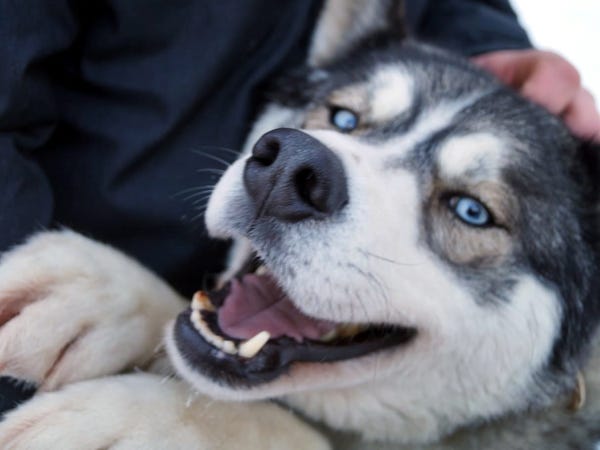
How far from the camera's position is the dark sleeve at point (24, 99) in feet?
4.56

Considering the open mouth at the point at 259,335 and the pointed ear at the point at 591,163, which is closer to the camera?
→ the open mouth at the point at 259,335

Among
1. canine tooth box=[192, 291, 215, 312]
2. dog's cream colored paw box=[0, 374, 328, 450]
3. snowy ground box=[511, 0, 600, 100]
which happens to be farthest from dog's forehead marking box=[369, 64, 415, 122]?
snowy ground box=[511, 0, 600, 100]

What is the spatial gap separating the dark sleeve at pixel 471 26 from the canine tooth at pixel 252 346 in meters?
1.22

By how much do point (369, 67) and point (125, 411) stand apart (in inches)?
38.7

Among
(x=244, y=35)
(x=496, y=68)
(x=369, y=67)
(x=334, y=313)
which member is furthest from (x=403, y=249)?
(x=496, y=68)

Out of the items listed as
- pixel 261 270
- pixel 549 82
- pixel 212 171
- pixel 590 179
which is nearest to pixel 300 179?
pixel 261 270

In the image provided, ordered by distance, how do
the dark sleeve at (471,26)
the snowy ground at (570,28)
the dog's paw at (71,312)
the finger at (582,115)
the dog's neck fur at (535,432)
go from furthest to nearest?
the snowy ground at (570,28)
the dark sleeve at (471,26)
the finger at (582,115)
the dog's neck fur at (535,432)
the dog's paw at (71,312)

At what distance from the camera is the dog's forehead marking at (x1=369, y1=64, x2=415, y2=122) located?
1.53m

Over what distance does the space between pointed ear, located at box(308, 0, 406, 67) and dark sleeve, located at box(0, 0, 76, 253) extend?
669mm

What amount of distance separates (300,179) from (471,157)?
420 millimetres

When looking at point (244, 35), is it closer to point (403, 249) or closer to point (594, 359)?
point (403, 249)

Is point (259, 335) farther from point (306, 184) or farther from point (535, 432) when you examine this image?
point (535, 432)

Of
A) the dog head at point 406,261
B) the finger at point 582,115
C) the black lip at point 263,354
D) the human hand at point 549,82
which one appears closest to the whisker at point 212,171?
the dog head at point 406,261

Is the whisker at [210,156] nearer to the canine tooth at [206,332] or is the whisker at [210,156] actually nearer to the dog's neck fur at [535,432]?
the canine tooth at [206,332]
